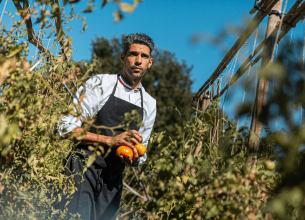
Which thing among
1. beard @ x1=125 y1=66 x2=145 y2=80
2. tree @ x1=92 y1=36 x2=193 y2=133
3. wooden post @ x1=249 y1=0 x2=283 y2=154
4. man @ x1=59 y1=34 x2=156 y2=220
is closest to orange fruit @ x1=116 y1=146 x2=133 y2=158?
man @ x1=59 y1=34 x2=156 y2=220

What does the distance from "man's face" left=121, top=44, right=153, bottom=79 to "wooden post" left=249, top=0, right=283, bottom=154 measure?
1.06 metres

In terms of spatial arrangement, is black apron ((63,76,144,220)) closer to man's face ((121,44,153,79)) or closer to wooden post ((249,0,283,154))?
man's face ((121,44,153,79))

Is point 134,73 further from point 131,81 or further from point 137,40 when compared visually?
point 137,40

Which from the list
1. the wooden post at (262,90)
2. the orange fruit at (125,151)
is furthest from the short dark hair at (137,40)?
the wooden post at (262,90)

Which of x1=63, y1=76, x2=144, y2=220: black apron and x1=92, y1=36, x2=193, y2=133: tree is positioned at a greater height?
x1=92, y1=36, x2=193, y2=133: tree

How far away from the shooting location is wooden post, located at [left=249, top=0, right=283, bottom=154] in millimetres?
952

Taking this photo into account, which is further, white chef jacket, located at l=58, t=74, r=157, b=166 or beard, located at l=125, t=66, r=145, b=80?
beard, located at l=125, t=66, r=145, b=80

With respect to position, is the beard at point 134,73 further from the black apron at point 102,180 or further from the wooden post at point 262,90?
the wooden post at point 262,90

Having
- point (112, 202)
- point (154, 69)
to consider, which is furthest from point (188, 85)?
point (112, 202)

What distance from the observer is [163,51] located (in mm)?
16984

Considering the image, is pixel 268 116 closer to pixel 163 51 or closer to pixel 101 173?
pixel 101 173

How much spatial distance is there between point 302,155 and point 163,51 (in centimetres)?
1686

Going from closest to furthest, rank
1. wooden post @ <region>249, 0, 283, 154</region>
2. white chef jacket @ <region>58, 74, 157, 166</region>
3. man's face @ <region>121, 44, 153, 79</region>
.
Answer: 1. wooden post @ <region>249, 0, 283, 154</region>
2. white chef jacket @ <region>58, 74, 157, 166</region>
3. man's face @ <region>121, 44, 153, 79</region>

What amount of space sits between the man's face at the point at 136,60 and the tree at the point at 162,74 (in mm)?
12016
